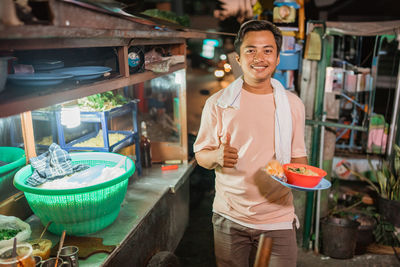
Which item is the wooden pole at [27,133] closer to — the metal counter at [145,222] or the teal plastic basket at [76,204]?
the teal plastic basket at [76,204]

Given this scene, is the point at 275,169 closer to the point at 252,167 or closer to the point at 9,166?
the point at 252,167

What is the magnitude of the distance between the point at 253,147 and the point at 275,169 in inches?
11.2

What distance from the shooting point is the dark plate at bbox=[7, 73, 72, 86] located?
83.5 inches

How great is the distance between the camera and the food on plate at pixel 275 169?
8.19 ft

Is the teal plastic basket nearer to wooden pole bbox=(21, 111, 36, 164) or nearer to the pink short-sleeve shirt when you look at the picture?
wooden pole bbox=(21, 111, 36, 164)

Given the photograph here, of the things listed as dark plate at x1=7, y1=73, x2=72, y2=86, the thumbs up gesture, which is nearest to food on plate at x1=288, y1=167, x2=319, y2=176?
the thumbs up gesture

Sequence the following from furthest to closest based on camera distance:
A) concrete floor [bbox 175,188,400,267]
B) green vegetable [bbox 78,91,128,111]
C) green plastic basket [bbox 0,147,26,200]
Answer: concrete floor [bbox 175,188,400,267], green vegetable [bbox 78,91,128,111], green plastic basket [bbox 0,147,26,200]

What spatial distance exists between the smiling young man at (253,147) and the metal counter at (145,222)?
882 millimetres

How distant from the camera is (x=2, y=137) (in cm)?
349

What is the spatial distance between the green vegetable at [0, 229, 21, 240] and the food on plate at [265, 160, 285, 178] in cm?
195

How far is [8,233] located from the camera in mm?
2494

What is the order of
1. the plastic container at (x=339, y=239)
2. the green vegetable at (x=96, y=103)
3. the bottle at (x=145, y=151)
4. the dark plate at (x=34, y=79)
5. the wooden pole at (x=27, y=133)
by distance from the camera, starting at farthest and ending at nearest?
the plastic container at (x=339, y=239) → the bottle at (x=145, y=151) → the green vegetable at (x=96, y=103) → the wooden pole at (x=27, y=133) → the dark plate at (x=34, y=79)

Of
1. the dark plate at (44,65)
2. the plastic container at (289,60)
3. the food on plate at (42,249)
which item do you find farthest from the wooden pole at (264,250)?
the plastic container at (289,60)

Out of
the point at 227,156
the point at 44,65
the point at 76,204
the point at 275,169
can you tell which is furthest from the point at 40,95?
the point at 275,169
